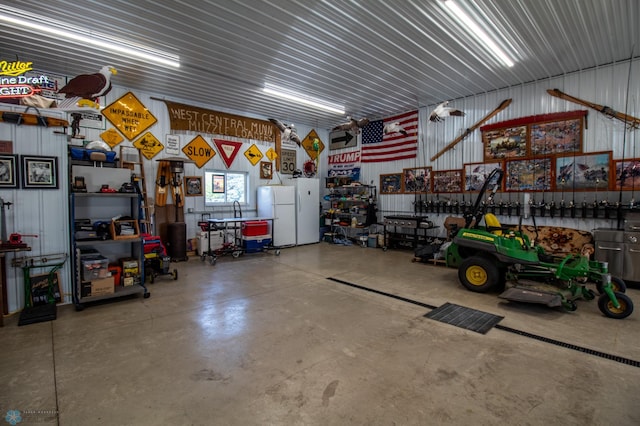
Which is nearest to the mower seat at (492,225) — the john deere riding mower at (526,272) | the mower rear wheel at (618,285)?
the john deere riding mower at (526,272)

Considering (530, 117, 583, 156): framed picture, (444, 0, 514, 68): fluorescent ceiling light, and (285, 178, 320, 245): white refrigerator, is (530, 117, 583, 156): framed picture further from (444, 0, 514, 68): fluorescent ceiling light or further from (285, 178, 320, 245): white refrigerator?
(285, 178, 320, 245): white refrigerator

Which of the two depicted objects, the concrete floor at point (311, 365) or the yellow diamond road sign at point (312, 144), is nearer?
the concrete floor at point (311, 365)

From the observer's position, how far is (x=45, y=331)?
3.52m

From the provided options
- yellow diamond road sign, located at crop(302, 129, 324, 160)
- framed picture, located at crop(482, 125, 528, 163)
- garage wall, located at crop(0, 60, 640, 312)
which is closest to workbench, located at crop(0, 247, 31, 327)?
garage wall, located at crop(0, 60, 640, 312)

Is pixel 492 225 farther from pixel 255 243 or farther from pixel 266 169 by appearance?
pixel 266 169

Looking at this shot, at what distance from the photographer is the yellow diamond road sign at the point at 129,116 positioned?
22.7 feet

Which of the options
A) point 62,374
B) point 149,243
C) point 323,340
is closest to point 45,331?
point 62,374

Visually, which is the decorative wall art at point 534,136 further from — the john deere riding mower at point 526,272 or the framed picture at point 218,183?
the framed picture at point 218,183

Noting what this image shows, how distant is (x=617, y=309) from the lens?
12.4 ft

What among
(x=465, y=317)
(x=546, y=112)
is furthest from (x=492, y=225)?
(x=546, y=112)

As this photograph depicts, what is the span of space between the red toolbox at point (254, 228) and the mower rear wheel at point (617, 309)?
627cm

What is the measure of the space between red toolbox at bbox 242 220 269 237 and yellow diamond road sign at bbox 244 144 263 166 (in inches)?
87.3

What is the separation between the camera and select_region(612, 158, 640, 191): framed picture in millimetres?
5504

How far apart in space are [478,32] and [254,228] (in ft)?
19.1
